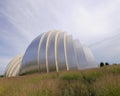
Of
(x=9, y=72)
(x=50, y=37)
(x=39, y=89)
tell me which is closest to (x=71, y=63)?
(x=50, y=37)

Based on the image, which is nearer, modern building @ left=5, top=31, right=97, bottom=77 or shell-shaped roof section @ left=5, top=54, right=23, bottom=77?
modern building @ left=5, top=31, right=97, bottom=77

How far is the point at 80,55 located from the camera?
20281mm

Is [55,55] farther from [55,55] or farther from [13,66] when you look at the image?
[13,66]

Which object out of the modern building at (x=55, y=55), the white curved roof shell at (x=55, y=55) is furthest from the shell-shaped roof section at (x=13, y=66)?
the white curved roof shell at (x=55, y=55)

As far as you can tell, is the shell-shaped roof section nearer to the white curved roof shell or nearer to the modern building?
the modern building

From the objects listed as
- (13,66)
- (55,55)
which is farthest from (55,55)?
(13,66)

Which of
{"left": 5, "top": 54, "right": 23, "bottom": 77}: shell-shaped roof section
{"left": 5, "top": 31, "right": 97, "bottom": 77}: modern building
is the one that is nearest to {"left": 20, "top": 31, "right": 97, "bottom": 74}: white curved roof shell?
{"left": 5, "top": 31, "right": 97, "bottom": 77}: modern building

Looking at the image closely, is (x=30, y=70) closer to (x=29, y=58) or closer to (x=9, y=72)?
(x=29, y=58)

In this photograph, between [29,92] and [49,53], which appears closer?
[29,92]

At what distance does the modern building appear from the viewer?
765 inches

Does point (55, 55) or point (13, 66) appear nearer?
point (55, 55)

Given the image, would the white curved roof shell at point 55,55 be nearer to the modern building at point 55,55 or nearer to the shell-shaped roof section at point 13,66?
the modern building at point 55,55

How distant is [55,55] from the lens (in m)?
19.7

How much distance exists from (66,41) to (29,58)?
444 centimetres
